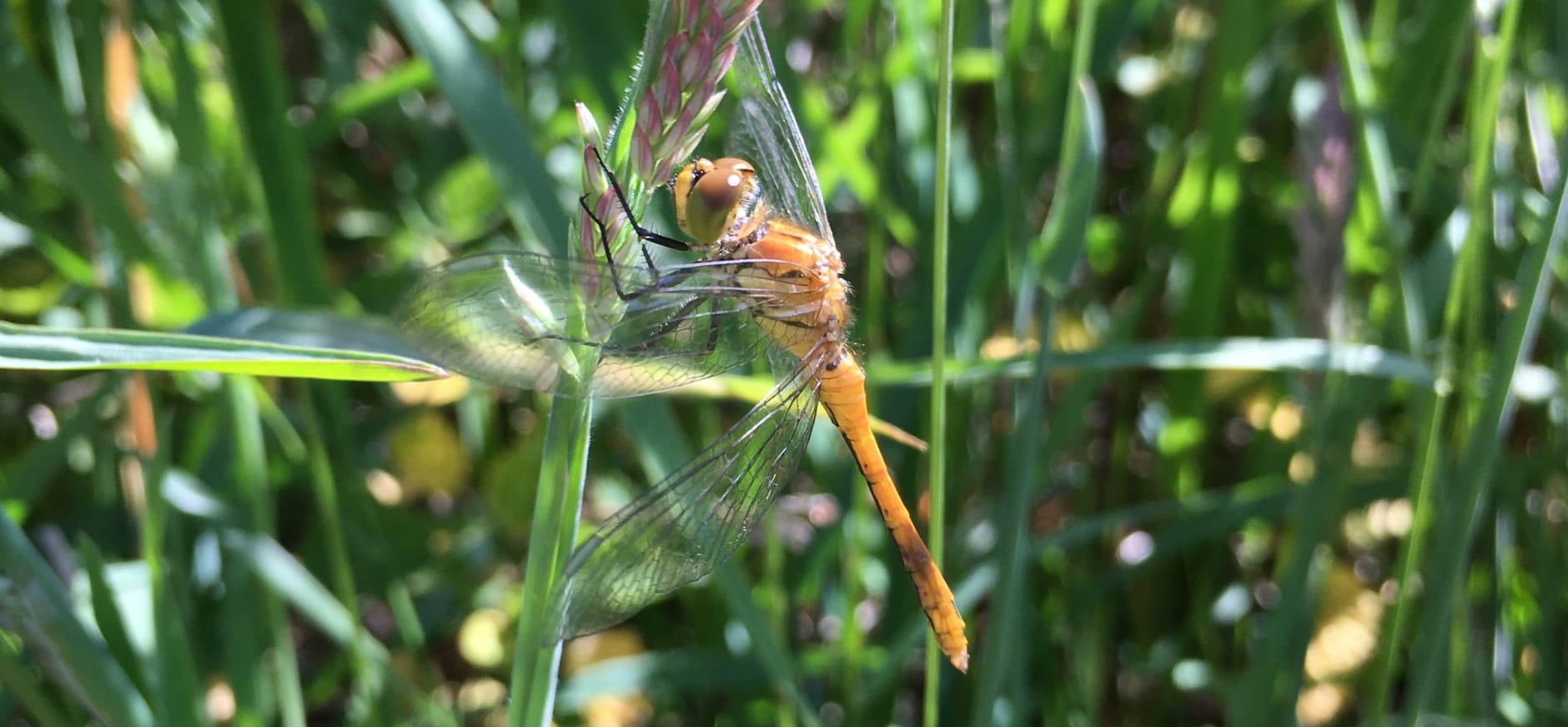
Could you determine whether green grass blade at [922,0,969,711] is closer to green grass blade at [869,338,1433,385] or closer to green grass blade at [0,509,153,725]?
green grass blade at [869,338,1433,385]

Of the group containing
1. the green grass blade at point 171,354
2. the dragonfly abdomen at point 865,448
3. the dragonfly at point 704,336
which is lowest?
the dragonfly abdomen at point 865,448

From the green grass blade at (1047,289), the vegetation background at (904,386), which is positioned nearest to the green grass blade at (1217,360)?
the vegetation background at (904,386)

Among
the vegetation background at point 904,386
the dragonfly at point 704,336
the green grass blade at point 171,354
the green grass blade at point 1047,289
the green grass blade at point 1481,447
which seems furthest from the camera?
the vegetation background at point 904,386

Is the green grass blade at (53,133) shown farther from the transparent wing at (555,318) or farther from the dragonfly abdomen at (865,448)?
the dragonfly abdomen at (865,448)

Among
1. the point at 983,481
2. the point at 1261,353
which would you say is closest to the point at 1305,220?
the point at 1261,353

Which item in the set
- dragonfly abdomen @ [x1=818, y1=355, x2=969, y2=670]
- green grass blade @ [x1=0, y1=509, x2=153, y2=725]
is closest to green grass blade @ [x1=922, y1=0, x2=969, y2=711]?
dragonfly abdomen @ [x1=818, y1=355, x2=969, y2=670]

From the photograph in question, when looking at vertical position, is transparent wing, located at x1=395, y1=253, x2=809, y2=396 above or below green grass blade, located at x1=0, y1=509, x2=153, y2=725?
above

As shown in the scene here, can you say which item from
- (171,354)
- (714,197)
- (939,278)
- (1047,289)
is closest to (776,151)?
(714,197)
